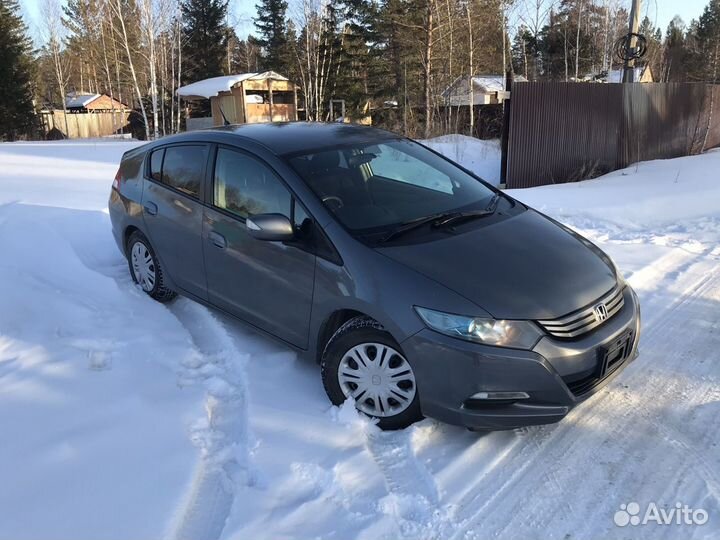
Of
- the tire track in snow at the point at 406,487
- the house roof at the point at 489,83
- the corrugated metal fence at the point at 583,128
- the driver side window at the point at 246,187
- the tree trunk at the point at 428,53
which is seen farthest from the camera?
the house roof at the point at 489,83

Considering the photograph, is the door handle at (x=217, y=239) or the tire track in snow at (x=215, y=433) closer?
the tire track in snow at (x=215, y=433)

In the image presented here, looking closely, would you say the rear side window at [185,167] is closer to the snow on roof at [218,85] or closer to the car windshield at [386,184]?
the car windshield at [386,184]

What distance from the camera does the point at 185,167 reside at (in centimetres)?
437

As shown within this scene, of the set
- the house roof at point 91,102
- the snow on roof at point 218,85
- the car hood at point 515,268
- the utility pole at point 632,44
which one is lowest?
the car hood at point 515,268

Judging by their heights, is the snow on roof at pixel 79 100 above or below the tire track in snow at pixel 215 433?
above

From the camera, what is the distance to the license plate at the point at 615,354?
2879 mm

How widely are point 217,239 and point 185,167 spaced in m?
0.87

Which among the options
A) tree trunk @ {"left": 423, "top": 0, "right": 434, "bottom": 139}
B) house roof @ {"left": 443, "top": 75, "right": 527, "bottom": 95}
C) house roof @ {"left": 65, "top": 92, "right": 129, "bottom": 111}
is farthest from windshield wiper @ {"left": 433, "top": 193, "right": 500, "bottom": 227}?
house roof @ {"left": 65, "top": 92, "right": 129, "bottom": 111}

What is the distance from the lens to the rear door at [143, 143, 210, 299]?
4.12 m

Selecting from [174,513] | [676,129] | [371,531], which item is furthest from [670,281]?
[676,129]

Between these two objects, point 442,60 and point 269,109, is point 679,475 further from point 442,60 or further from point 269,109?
point 269,109

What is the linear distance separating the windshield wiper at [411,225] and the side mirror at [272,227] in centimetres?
57

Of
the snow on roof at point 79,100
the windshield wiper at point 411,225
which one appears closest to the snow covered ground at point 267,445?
the windshield wiper at point 411,225

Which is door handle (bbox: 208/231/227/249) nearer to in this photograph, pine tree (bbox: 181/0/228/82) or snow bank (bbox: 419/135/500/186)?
snow bank (bbox: 419/135/500/186)
